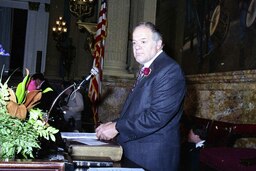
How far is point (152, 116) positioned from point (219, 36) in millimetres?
4504

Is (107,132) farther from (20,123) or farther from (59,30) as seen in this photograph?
(59,30)

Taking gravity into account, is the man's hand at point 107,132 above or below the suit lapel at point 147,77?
below

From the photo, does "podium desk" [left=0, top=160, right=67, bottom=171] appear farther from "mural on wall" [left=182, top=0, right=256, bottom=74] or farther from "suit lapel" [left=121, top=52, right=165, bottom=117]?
"mural on wall" [left=182, top=0, right=256, bottom=74]

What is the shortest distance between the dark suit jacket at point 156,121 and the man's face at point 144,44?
0.31 ft

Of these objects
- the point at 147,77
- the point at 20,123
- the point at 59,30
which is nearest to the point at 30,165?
the point at 20,123

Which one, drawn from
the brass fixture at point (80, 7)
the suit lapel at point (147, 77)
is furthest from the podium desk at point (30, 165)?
the brass fixture at point (80, 7)

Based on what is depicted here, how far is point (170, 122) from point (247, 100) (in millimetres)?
3391

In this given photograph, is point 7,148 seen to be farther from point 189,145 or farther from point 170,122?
point 189,145

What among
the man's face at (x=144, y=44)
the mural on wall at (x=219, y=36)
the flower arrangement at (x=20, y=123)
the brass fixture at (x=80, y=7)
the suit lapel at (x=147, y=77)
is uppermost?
the brass fixture at (x=80, y=7)

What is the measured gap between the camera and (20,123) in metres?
1.64

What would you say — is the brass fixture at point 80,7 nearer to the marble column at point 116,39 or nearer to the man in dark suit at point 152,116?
the marble column at point 116,39

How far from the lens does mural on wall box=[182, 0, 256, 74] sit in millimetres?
5613

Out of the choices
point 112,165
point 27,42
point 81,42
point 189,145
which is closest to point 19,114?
point 112,165

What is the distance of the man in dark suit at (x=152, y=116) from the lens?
243 cm
